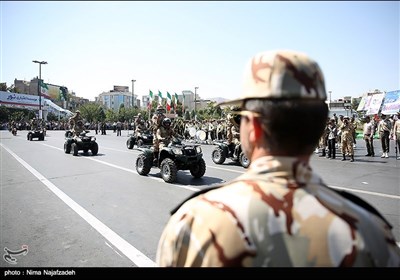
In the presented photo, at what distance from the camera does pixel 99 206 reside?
19.7 ft

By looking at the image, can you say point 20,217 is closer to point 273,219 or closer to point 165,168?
point 165,168

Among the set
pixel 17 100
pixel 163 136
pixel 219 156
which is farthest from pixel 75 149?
pixel 17 100

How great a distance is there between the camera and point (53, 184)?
8.17 metres

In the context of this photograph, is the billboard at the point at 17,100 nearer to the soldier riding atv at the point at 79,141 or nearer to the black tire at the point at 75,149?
the soldier riding atv at the point at 79,141

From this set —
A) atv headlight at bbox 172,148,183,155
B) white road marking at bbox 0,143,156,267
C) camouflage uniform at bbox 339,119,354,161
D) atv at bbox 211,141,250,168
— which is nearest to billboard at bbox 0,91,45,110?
atv at bbox 211,141,250,168

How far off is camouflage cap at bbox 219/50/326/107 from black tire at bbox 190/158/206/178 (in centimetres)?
781

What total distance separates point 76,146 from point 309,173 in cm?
1563

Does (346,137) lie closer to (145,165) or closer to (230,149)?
(230,149)

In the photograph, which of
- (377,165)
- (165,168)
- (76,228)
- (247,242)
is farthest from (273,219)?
(377,165)

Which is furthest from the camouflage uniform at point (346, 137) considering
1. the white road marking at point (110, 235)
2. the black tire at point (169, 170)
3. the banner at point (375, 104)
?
the banner at point (375, 104)

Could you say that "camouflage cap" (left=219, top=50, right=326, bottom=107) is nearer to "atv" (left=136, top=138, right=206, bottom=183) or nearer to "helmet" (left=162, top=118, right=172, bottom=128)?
"atv" (left=136, top=138, right=206, bottom=183)

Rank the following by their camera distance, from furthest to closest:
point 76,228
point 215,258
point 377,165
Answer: point 377,165 → point 76,228 → point 215,258

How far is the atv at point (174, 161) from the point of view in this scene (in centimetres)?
834

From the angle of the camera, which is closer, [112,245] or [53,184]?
[112,245]
